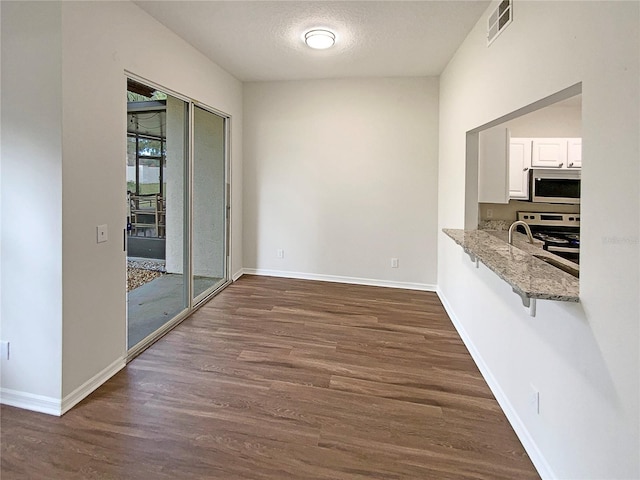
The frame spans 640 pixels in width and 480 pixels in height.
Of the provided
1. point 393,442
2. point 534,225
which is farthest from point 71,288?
point 534,225

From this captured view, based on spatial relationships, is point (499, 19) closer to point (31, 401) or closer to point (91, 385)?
point (91, 385)

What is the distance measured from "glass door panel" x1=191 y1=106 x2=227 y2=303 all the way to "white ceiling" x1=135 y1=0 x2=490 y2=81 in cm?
80

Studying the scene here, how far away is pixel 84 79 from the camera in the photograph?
2.23 meters

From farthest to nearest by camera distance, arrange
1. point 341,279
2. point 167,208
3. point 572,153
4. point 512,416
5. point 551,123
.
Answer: point 341,279 < point 551,123 < point 572,153 < point 167,208 < point 512,416

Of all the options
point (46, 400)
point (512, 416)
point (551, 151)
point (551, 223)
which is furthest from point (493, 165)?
point (46, 400)

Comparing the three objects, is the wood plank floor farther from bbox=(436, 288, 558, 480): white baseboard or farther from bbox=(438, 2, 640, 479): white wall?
bbox=(438, 2, 640, 479): white wall

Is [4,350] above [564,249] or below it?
below

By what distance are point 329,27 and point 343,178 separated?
2.08 metres

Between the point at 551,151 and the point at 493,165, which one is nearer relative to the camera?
the point at 493,165

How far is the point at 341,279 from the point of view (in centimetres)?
509

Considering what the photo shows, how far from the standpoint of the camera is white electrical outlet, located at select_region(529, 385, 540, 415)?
1.81m

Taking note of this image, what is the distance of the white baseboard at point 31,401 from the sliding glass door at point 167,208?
0.70 m

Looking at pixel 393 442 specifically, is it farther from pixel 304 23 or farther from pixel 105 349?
pixel 304 23

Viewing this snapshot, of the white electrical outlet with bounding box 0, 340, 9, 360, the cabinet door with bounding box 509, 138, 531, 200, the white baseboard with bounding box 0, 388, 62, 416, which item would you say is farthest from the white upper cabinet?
the white electrical outlet with bounding box 0, 340, 9, 360
